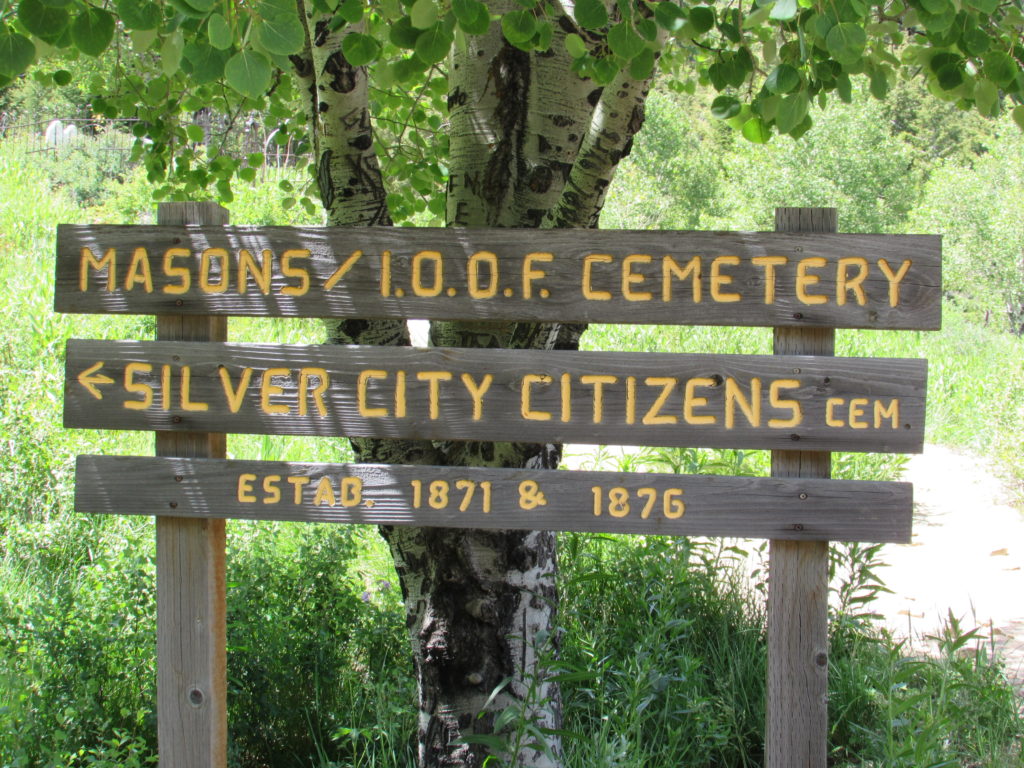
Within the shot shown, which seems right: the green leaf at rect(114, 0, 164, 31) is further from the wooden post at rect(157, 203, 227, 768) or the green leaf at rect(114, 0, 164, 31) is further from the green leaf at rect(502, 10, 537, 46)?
the green leaf at rect(502, 10, 537, 46)

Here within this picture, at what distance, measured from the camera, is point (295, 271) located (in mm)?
2195

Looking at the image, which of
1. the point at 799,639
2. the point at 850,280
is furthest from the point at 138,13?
the point at 799,639

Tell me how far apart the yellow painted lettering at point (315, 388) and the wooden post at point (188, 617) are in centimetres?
26

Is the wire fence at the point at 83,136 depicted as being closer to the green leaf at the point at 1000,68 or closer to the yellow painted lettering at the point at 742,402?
the green leaf at the point at 1000,68

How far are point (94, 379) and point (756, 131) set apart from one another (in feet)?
6.00

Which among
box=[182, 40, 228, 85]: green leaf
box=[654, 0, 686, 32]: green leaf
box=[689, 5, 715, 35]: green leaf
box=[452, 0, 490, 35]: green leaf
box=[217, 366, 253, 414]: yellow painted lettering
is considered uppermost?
box=[689, 5, 715, 35]: green leaf

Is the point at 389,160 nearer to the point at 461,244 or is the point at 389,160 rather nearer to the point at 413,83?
the point at 413,83

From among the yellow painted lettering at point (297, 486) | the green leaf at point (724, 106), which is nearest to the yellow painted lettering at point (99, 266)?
the yellow painted lettering at point (297, 486)

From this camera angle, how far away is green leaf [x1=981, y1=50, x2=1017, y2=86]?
7.75 feet

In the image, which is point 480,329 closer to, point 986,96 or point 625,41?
point 625,41

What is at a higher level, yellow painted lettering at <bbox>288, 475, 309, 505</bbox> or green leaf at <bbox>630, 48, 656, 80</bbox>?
green leaf at <bbox>630, 48, 656, 80</bbox>

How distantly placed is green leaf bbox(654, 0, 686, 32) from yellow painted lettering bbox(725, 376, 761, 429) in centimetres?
80

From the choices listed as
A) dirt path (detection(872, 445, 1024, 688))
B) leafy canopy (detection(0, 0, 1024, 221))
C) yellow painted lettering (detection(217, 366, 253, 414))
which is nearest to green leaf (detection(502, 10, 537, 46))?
leafy canopy (detection(0, 0, 1024, 221))

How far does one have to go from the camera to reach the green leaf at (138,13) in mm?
1768
